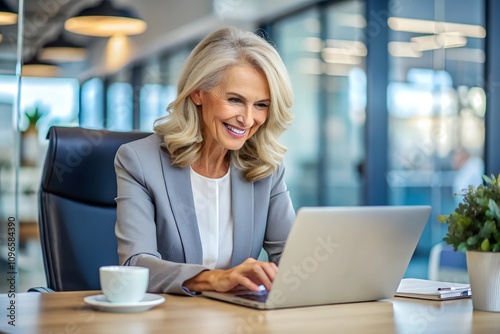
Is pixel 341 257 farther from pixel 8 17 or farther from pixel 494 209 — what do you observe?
pixel 8 17

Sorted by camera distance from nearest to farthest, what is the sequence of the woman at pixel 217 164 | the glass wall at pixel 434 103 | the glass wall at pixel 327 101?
the woman at pixel 217 164 < the glass wall at pixel 434 103 < the glass wall at pixel 327 101

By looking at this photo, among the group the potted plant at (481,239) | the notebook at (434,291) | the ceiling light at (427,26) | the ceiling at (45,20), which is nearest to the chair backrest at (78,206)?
the notebook at (434,291)

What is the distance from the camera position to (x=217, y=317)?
4.50ft

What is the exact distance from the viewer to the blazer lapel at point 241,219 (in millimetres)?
2086

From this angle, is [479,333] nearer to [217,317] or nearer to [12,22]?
[217,317]

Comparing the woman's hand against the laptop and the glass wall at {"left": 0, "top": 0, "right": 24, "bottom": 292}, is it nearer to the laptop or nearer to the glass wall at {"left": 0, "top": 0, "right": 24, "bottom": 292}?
the laptop

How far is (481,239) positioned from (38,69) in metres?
8.04

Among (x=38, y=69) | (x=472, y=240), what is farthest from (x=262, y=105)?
(x=38, y=69)

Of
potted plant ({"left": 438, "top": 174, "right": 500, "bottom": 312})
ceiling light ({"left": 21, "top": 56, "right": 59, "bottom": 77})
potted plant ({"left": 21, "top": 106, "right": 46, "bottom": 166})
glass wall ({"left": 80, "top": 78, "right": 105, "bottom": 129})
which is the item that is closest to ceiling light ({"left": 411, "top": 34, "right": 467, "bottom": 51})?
potted plant ({"left": 21, "top": 106, "right": 46, "bottom": 166})

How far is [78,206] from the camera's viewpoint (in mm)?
2184

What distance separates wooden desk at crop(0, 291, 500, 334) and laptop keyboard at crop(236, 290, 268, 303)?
5 centimetres

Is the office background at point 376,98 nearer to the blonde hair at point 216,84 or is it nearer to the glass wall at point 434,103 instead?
the glass wall at point 434,103

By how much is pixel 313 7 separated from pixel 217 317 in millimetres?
5743

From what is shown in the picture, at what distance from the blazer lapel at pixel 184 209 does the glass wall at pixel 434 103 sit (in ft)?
12.5
